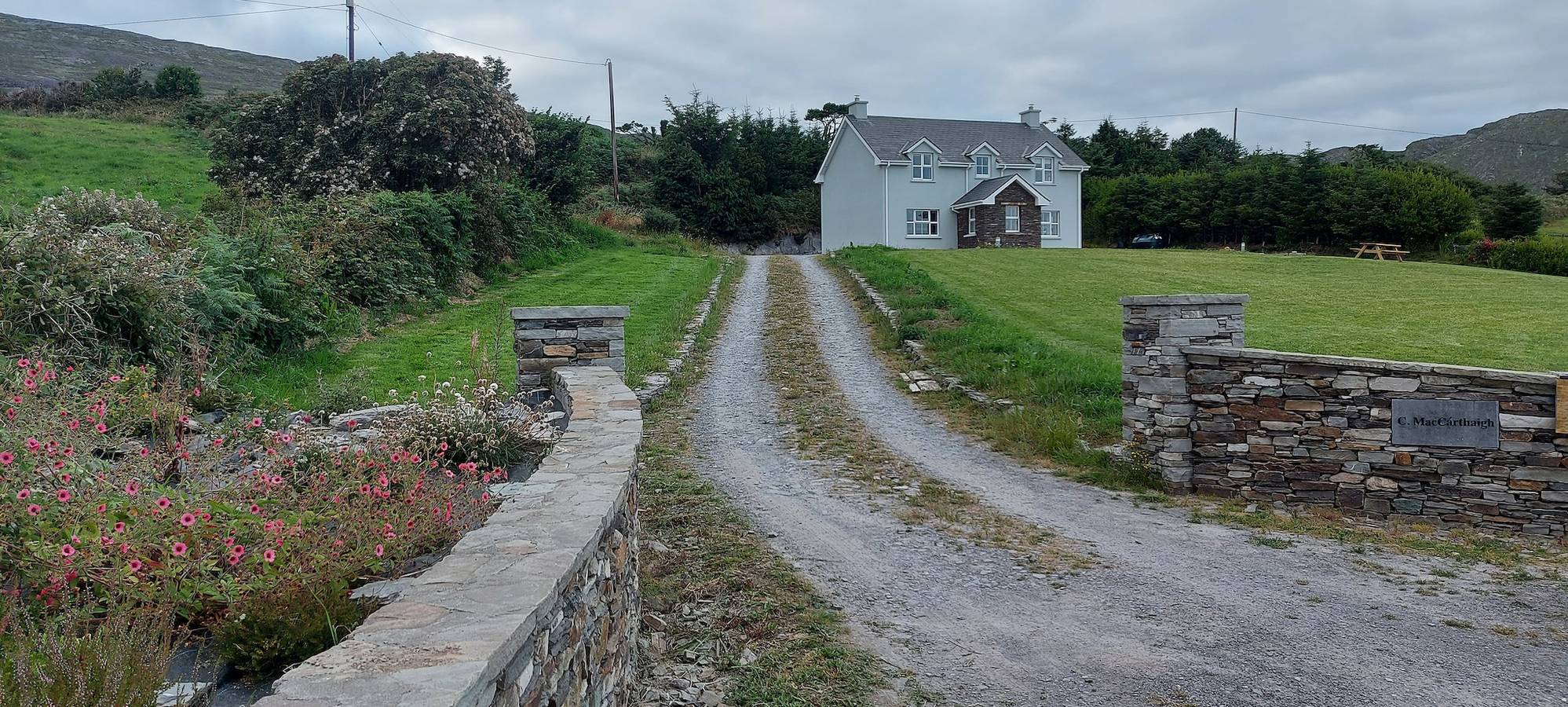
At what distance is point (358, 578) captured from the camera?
359 cm

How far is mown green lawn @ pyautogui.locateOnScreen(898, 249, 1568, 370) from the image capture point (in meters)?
13.9

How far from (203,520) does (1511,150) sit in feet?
411

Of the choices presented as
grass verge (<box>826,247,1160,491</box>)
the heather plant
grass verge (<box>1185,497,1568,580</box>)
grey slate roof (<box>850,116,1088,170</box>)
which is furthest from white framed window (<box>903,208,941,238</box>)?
the heather plant

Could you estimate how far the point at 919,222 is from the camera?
37.7m

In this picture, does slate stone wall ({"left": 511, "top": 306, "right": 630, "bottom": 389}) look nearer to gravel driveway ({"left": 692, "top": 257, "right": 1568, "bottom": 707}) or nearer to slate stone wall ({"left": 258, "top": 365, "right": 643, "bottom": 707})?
gravel driveway ({"left": 692, "top": 257, "right": 1568, "bottom": 707})

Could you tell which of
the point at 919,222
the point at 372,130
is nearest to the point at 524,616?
the point at 372,130

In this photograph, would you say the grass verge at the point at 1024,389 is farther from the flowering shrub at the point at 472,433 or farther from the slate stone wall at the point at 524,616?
Answer: the slate stone wall at the point at 524,616

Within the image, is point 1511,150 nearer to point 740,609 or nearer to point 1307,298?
point 1307,298

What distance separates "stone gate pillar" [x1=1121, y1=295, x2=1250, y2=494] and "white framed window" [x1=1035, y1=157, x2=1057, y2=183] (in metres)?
31.2

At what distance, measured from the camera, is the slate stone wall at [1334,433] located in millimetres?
7875

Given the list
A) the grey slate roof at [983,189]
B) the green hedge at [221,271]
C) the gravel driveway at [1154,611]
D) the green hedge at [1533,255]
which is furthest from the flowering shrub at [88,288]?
the green hedge at [1533,255]

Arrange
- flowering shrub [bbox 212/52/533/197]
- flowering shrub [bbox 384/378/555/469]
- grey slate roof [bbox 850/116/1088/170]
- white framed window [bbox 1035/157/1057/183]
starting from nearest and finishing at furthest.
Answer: flowering shrub [bbox 384/378/555/469] < flowering shrub [bbox 212/52/533/197] < grey slate roof [bbox 850/116/1088/170] < white framed window [bbox 1035/157/1057/183]

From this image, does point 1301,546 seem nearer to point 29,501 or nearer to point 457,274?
point 29,501

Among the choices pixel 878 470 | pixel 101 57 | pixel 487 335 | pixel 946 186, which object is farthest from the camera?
pixel 101 57
